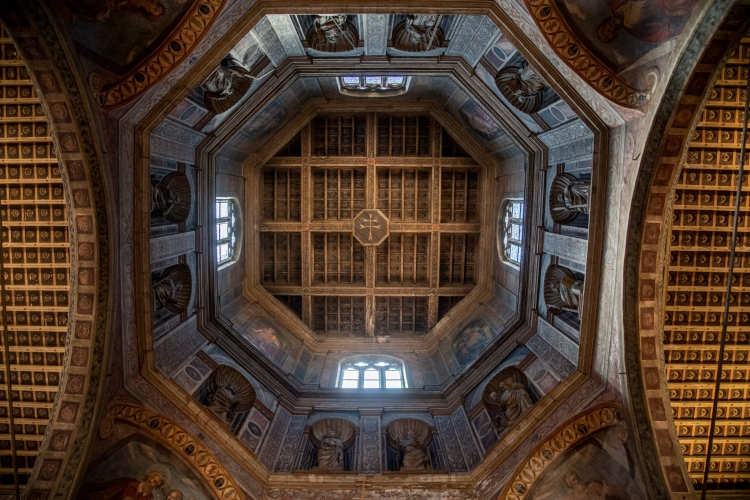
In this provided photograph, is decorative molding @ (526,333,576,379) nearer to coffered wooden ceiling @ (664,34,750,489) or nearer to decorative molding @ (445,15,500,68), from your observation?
coffered wooden ceiling @ (664,34,750,489)

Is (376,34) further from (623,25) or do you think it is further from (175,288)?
(175,288)

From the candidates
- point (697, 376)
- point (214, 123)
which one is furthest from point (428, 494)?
point (214, 123)

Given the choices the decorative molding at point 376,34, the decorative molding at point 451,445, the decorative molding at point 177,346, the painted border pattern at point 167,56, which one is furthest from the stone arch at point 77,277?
the decorative molding at point 451,445

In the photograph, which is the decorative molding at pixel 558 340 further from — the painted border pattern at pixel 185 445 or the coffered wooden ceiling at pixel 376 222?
the painted border pattern at pixel 185 445

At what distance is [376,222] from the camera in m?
19.1

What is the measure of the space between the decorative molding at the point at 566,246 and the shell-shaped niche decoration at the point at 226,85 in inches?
367

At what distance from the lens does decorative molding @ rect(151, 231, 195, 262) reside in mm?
11242

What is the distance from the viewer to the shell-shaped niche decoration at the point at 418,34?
12039mm

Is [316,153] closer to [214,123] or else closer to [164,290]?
[214,123]

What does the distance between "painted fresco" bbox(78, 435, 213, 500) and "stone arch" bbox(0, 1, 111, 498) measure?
633 mm

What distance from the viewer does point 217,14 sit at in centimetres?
923

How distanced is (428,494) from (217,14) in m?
11.6

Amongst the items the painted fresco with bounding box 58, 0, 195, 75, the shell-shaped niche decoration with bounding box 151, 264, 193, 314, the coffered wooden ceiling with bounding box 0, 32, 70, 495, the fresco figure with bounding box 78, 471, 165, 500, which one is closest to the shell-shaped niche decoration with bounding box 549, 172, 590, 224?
the painted fresco with bounding box 58, 0, 195, 75

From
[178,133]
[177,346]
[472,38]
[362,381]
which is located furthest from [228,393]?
[472,38]
